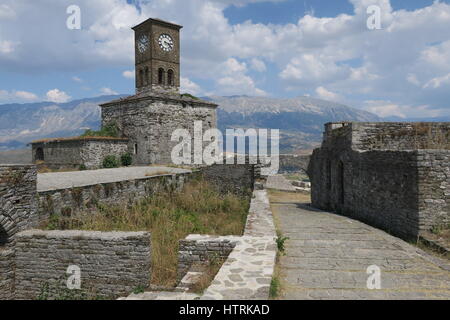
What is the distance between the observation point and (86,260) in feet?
23.9

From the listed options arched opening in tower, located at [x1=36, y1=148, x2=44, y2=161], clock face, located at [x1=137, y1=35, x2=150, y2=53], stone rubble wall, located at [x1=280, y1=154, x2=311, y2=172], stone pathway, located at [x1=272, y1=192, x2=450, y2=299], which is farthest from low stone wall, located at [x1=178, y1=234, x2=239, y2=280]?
clock face, located at [x1=137, y1=35, x2=150, y2=53]

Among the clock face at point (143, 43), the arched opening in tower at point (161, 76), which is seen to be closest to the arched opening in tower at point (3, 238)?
the arched opening in tower at point (161, 76)

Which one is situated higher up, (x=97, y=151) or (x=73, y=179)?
(x=97, y=151)

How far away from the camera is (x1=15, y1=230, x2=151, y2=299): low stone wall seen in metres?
7.04

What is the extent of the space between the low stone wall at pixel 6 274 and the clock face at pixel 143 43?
980 inches

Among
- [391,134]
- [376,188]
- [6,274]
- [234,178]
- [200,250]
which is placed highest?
[391,134]

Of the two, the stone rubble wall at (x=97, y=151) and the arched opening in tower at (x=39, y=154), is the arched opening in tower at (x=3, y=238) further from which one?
the arched opening in tower at (x=39, y=154)

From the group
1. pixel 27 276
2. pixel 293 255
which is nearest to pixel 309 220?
pixel 293 255

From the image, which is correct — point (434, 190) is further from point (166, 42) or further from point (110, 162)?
point (166, 42)

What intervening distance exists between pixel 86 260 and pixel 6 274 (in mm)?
2136

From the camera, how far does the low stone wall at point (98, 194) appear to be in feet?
29.8

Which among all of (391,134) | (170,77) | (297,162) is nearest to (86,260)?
(391,134)

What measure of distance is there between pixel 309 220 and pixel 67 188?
778 centimetres
